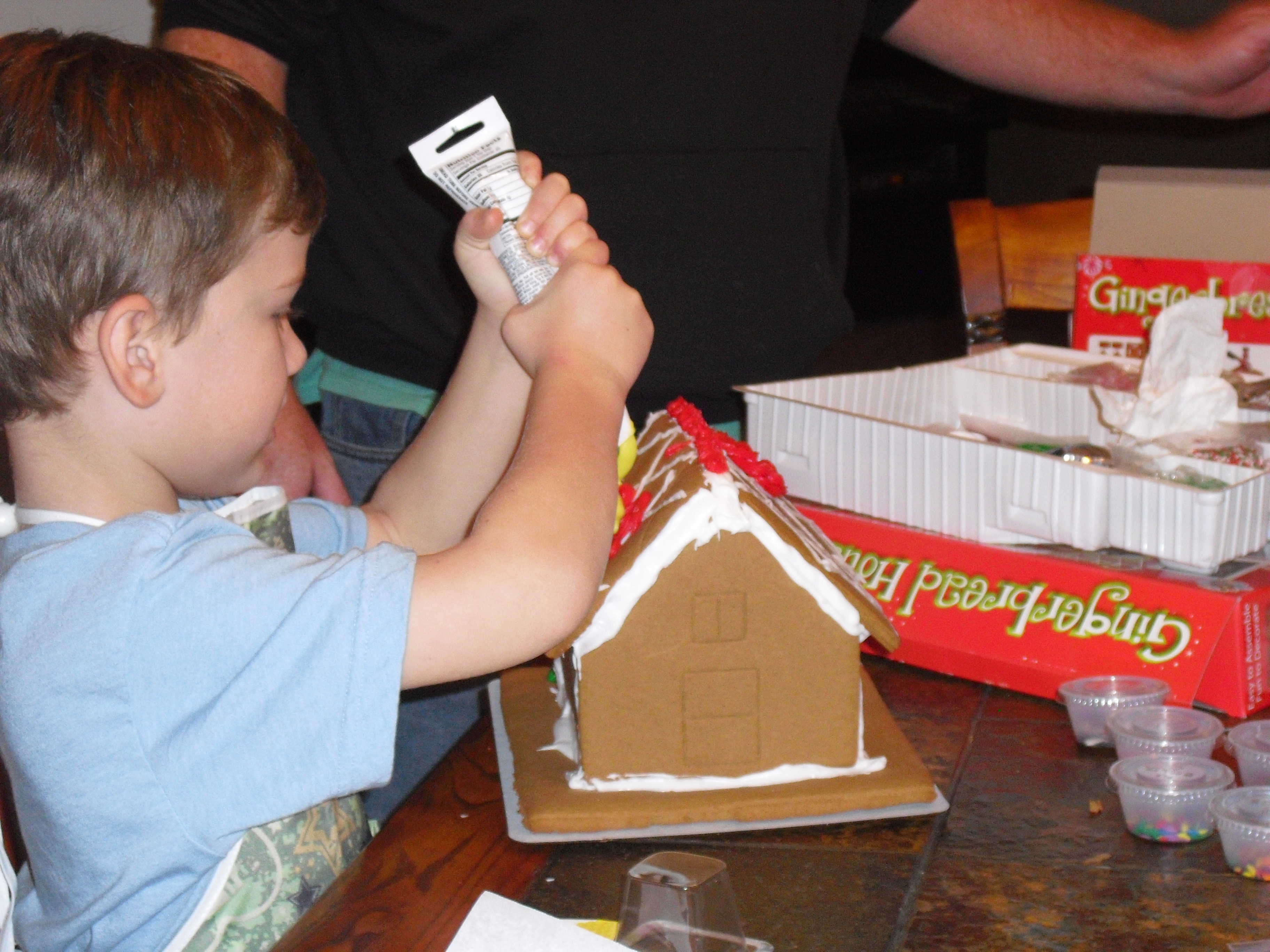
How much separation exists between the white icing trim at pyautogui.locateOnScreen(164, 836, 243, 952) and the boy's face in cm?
26

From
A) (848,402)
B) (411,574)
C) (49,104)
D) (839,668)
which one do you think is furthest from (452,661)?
(848,402)

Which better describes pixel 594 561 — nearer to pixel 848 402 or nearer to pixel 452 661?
pixel 452 661

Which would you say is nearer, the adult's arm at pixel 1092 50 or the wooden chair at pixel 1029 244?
the adult's arm at pixel 1092 50

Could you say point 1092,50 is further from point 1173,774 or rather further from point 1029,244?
point 1173,774

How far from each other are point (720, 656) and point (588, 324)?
0.26 m

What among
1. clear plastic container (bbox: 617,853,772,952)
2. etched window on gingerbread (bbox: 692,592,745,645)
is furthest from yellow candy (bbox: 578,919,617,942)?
etched window on gingerbread (bbox: 692,592,745,645)

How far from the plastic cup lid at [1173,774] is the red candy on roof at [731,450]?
1.13 feet

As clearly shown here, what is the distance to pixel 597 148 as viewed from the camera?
49.7 inches

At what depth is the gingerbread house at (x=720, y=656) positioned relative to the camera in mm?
892

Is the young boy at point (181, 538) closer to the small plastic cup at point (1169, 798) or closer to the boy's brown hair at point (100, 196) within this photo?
the boy's brown hair at point (100, 196)

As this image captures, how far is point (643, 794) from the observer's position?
0.90 metres

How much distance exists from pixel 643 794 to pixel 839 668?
17 cm

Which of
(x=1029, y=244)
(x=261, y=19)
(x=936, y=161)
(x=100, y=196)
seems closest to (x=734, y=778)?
(x=100, y=196)

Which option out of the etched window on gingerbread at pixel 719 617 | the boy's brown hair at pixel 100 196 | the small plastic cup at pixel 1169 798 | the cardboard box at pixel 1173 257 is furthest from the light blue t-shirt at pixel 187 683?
the cardboard box at pixel 1173 257
